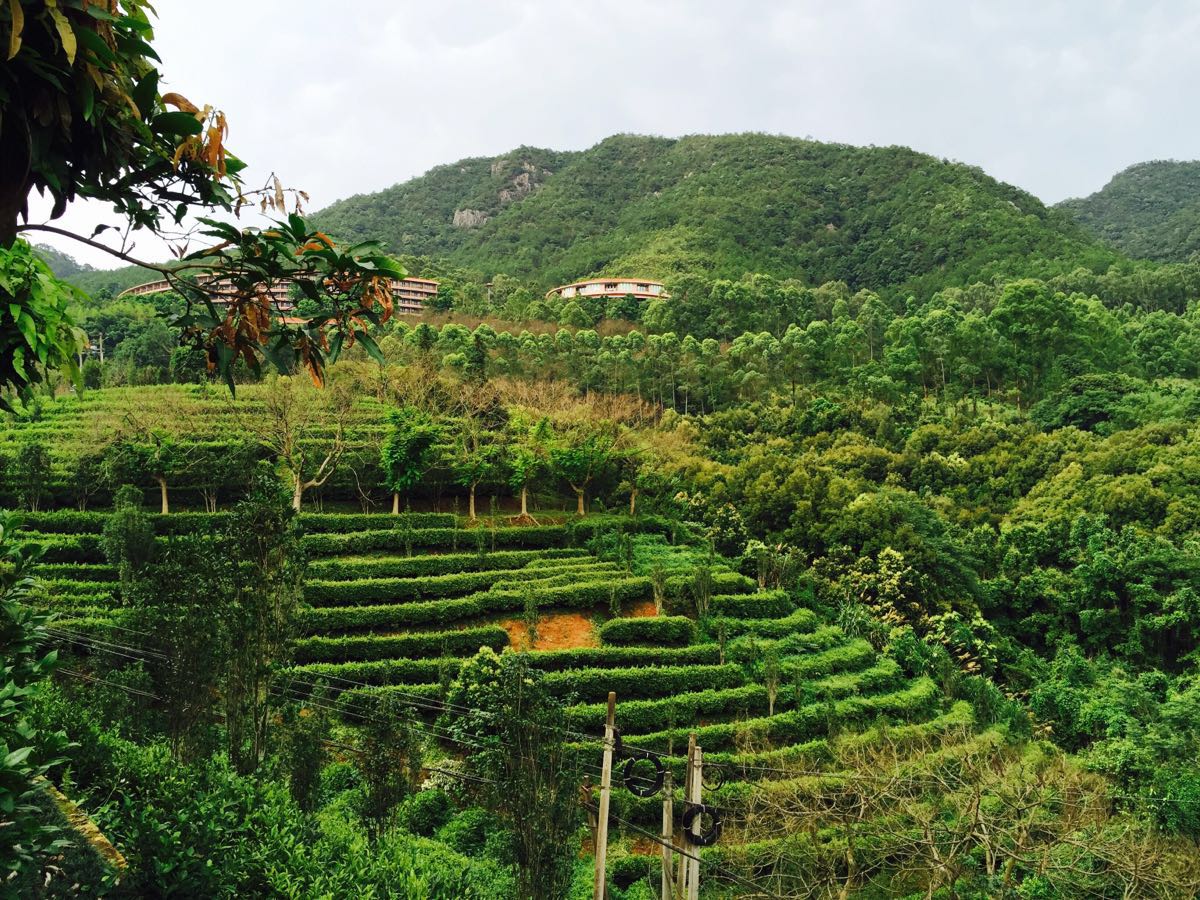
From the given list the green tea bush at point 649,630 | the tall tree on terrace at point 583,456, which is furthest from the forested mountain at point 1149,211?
the green tea bush at point 649,630

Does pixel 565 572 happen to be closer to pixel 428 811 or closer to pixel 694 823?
pixel 428 811

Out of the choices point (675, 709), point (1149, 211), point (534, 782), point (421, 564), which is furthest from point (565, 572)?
point (1149, 211)

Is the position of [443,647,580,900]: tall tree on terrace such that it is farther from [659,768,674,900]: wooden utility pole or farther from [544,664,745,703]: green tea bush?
[544,664,745,703]: green tea bush

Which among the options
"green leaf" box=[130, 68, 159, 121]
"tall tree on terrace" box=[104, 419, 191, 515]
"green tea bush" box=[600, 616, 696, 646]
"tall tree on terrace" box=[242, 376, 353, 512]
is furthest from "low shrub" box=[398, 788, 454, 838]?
"tall tree on terrace" box=[104, 419, 191, 515]

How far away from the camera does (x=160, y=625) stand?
9055mm

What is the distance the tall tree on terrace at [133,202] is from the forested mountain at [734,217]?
5633cm

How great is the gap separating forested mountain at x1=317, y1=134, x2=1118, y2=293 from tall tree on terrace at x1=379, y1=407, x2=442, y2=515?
111 ft

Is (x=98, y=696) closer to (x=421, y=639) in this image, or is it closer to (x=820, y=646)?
(x=421, y=639)

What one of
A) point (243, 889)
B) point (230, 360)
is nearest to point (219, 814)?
point (243, 889)

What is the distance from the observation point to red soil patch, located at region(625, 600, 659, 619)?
21.3 meters

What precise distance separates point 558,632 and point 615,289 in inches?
1682

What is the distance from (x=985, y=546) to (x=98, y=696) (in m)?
25.3

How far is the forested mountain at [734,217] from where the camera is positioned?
60.5 metres

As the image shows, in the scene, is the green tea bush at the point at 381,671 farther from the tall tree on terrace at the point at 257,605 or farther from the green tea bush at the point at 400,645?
the tall tree on terrace at the point at 257,605
